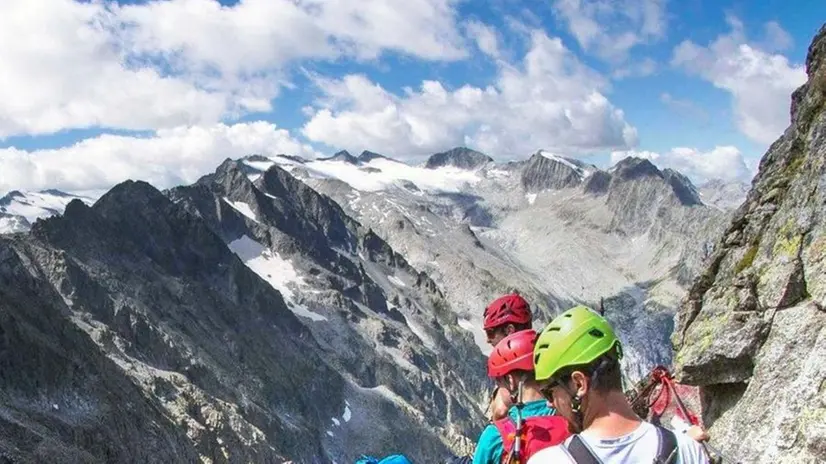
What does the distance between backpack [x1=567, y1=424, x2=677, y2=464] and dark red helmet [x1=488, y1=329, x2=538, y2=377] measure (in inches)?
103

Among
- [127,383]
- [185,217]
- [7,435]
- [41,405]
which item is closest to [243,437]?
[127,383]

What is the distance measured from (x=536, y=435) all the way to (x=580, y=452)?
131 cm

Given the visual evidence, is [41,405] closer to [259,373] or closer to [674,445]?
[259,373]

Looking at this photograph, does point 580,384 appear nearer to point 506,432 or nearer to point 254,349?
point 506,432

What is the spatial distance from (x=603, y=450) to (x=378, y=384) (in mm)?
184841

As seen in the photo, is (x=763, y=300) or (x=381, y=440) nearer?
(x=763, y=300)

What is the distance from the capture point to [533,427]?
664 centimetres

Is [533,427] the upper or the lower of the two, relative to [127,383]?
upper

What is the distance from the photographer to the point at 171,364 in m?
126

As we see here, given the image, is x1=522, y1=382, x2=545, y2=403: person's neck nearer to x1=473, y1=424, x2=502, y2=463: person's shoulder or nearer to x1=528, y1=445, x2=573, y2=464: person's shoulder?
x1=473, y1=424, x2=502, y2=463: person's shoulder

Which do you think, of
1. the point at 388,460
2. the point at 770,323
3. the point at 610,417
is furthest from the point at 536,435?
the point at 770,323

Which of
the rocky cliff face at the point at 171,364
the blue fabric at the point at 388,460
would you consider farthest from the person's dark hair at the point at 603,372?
the rocky cliff face at the point at 171,364

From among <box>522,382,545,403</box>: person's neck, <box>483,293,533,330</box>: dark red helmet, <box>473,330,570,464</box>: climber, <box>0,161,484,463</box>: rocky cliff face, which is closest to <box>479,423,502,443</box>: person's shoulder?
<box>473,330,570,464</box>: climber

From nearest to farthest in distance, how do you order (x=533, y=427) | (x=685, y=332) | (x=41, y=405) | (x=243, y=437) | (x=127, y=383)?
(x=533, y=427)
(x=685, y=332)
(x=41, y=405)
(x=127, y=383)
(x=243, y=437)
